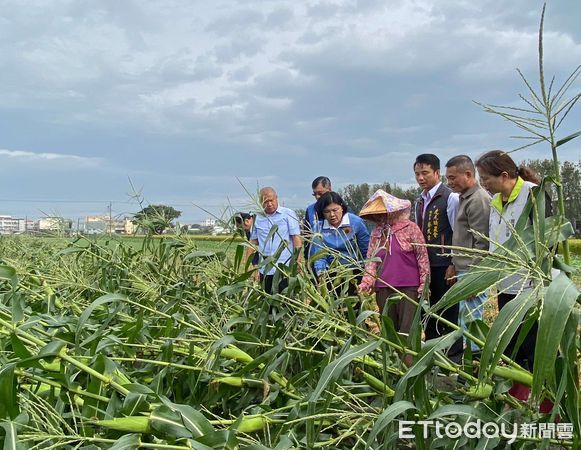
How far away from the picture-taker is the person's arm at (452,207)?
3.92 m

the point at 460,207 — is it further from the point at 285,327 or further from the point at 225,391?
the point at 225,391

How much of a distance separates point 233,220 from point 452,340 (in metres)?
1.23

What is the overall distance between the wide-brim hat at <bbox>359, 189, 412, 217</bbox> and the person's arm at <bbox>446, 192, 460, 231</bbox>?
74 centimetres

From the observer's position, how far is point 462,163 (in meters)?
3.73

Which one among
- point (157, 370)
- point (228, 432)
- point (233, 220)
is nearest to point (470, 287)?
point (228, 432)

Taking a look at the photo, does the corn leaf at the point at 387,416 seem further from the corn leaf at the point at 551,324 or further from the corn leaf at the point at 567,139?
the corn leaf at the point at 567,139

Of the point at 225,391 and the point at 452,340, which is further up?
the point at 452,340

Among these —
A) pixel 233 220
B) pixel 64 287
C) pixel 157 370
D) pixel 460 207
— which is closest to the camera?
pixel 157 370

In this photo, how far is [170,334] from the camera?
1.86m

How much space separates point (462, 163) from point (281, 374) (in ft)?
8.51

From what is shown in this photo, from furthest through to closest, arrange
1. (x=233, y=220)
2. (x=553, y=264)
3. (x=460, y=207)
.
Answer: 1. (x=460, y=207)
2. (x=233, y=220)
3. (x=553, y=264)

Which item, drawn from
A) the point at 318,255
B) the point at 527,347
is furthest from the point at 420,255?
the point at 318,255

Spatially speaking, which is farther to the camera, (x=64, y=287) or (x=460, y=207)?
(x=460, y=207)

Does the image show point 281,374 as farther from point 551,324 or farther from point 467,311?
point 551,324
